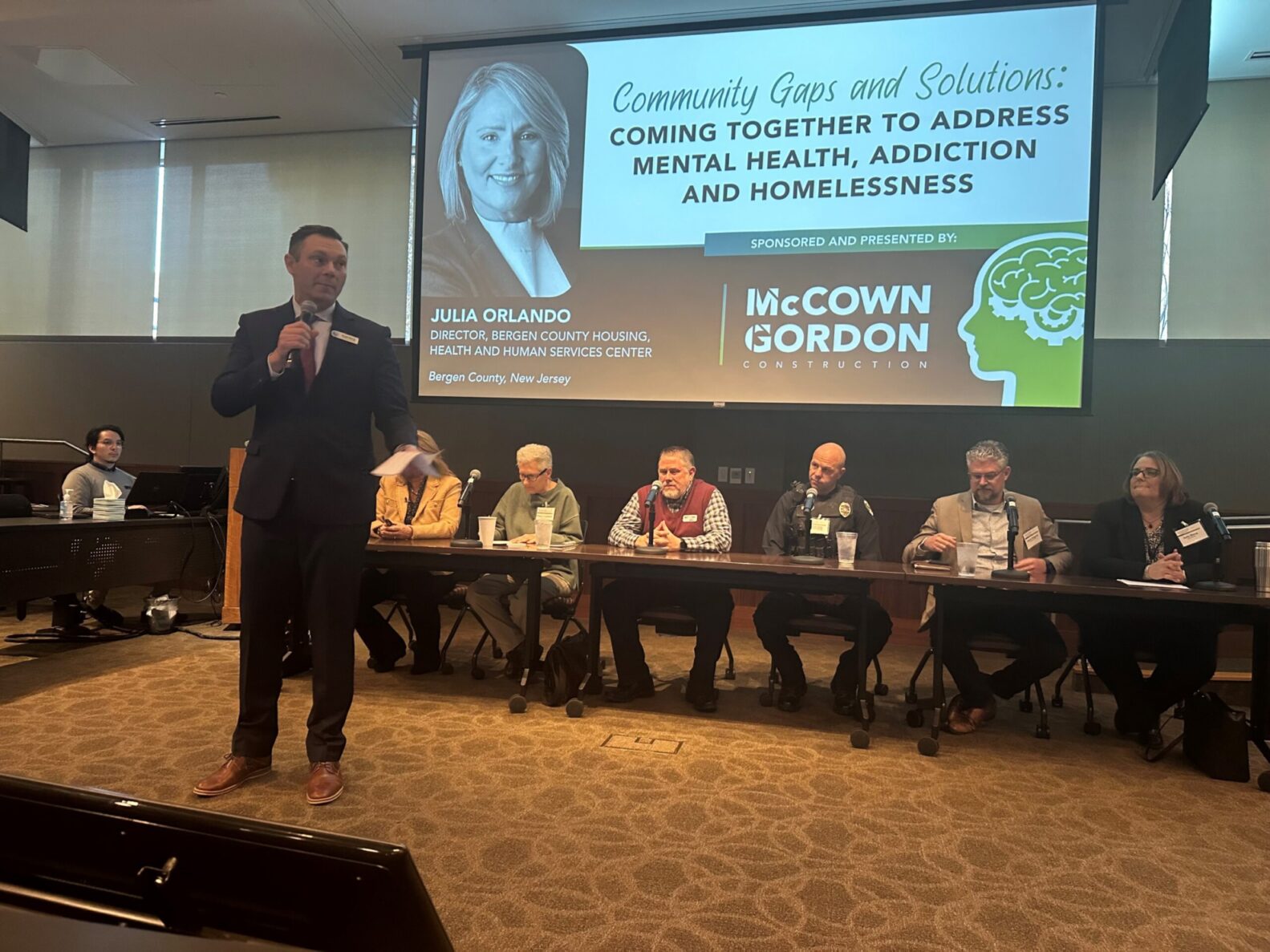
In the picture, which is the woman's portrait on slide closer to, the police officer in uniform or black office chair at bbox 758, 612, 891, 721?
the police officer in uniform

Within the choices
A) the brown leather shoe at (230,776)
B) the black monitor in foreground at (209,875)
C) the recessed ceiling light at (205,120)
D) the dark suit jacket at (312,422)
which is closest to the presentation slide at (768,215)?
the recessed ceiling light at (205,120)

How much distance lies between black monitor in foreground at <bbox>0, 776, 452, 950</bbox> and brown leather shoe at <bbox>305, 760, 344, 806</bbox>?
199 cm

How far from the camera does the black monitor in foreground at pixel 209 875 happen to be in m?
0.54

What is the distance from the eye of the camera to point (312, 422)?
94.2 inches

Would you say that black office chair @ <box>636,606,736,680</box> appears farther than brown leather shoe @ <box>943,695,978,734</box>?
Yes

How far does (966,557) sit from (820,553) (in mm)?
667

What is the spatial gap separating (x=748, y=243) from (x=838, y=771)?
3.25 m

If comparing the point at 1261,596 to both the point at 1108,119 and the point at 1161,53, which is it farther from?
the point at 1108,119

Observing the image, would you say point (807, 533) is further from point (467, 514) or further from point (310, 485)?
point (310, 485)

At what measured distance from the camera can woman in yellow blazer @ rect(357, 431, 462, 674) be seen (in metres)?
4.21

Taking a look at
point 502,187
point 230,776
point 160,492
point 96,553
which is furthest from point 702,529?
point 160,492

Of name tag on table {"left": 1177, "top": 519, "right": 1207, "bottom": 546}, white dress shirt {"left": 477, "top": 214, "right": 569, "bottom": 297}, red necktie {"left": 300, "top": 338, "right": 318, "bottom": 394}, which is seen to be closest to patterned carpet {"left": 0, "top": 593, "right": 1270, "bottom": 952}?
name tag on table {"left": 1177, "top": 519, "right": 1207, "bottom": 546}

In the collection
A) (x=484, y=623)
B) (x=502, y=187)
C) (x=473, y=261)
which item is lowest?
(x=484, y=623)

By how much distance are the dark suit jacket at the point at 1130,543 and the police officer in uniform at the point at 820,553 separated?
909 millimetres
